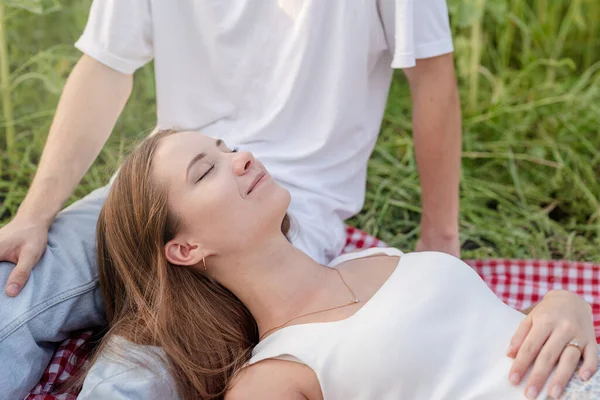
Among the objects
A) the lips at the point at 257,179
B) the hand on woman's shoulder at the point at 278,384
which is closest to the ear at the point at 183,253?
the lips at the point at 257,179

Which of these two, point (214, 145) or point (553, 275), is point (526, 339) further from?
point (553, 275)

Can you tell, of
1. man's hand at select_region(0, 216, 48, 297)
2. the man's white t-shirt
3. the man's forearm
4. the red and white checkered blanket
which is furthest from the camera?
the red and white checkered blanket

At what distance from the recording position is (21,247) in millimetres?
1760

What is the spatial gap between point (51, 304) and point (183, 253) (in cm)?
30

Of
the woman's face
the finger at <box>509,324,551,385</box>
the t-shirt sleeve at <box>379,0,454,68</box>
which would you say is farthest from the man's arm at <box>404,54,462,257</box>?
the finger at <box>509,324,551,385</box>

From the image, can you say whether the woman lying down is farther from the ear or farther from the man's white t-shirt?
the man's white t-shirt

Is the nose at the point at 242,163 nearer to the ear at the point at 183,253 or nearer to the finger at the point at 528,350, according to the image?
the ear at the point at 183,253

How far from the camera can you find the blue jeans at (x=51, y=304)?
168 cm

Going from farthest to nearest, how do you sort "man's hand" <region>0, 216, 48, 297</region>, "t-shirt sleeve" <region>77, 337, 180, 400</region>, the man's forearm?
the man's forearm < "man's hand" <region>0, 216, 48, 297</region> < "t-shirt sleeve" <region>77, 337, 180, 400</region>

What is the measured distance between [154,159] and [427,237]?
88cm

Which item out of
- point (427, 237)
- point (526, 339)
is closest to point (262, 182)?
point (526, 339)

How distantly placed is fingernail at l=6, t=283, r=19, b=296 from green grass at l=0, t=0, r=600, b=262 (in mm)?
1065

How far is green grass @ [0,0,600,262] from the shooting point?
2820mm

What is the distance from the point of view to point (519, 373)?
1.53 meters
